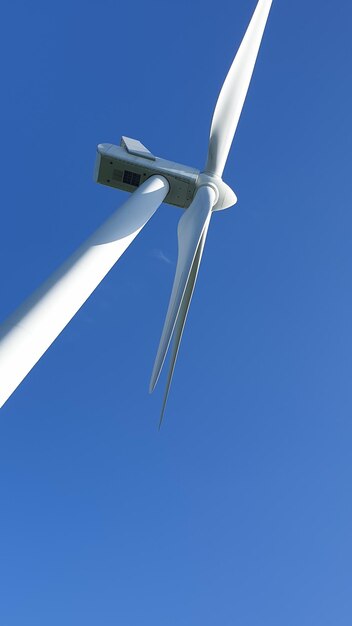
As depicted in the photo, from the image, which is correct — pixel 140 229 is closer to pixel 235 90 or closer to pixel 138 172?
pixel 138 172

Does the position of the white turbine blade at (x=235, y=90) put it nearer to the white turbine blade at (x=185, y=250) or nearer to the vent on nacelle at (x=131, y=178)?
the white turbine blade at (x=185, y=250)

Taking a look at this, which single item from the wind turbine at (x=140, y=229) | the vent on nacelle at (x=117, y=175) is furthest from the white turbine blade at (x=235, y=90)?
the vent on nacelle at (x=117, y=175)

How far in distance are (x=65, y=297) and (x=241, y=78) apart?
12.1 metres

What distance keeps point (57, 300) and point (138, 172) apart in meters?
10.5

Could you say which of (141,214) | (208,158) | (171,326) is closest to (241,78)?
(208,158)

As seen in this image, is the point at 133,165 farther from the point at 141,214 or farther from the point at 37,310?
the point at 37,310

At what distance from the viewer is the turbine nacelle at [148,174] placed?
16953mm

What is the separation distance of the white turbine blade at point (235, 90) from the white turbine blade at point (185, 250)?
1648 mm

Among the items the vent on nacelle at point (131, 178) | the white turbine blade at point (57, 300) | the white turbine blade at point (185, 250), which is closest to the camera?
the white turbine blade at point (57, 300)

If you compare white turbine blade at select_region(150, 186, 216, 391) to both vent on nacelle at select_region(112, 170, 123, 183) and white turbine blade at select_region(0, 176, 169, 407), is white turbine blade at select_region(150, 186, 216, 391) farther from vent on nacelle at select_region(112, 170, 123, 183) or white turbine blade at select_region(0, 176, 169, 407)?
vent on nacelle at select_region(112, 170, 123, 183)

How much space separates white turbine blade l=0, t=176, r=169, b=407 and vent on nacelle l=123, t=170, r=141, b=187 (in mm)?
5525

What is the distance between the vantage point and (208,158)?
17.2 meters

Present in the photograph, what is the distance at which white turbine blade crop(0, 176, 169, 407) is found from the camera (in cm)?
687

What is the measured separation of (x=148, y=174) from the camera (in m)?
17.1
